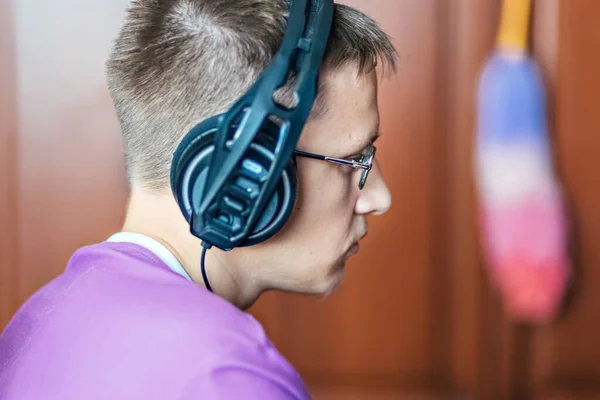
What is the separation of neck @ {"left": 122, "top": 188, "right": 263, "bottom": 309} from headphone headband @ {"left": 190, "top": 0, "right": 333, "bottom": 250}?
0.33ft

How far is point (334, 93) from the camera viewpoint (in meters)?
0.70

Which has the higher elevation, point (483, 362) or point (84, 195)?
point (84, 195)

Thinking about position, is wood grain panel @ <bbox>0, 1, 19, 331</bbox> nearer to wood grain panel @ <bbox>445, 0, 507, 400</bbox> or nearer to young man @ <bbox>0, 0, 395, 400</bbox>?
young man @ <bbox>0, 0, 395, 400</bbox>

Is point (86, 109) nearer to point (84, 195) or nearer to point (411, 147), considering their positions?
point (84, 195)

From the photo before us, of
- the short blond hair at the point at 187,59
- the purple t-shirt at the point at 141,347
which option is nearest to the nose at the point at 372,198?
the short blond hair at the point at 187,59

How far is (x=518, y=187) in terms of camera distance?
1309mm

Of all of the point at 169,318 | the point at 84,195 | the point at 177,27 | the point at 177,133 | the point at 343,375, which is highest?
the point at 177,27

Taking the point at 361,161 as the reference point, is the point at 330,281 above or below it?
below

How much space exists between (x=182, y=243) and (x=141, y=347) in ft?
0.54

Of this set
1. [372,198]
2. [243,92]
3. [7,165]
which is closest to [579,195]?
[372,198]

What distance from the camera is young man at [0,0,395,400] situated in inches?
21.6

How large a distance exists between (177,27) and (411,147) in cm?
77

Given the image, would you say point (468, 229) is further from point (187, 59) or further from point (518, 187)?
point (187, 59)

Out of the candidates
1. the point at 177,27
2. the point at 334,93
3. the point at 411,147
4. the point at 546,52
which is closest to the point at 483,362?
the point at 411,147
